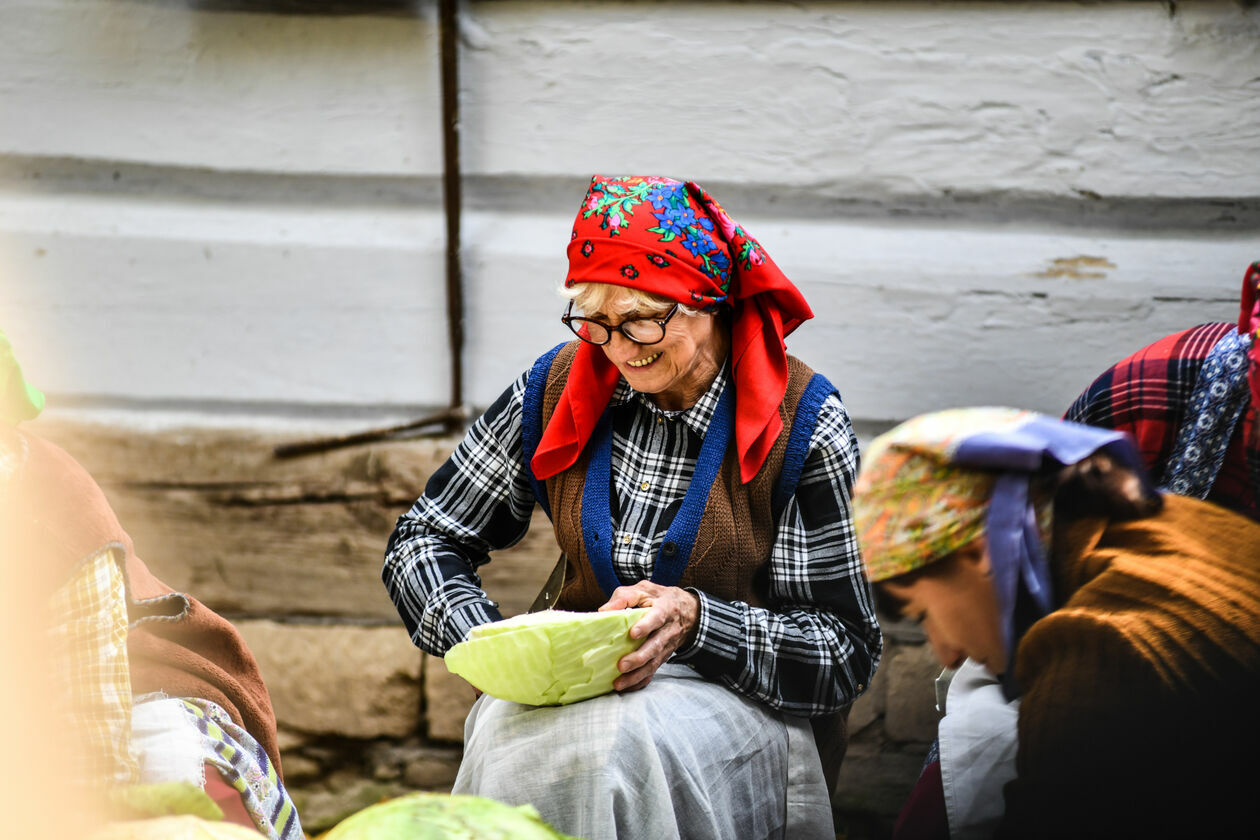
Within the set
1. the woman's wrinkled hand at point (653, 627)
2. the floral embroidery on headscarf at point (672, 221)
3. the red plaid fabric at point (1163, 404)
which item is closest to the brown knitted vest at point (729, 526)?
the woman's wrinkled hand at point (653, 627)

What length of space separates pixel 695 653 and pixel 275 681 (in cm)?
168

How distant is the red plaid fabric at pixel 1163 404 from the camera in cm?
177

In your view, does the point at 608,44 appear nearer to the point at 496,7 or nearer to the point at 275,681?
the point at 496,7

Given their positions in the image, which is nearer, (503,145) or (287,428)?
(503,145)

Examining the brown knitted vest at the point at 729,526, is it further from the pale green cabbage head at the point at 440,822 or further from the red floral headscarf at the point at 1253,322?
the pale green cabbage head at the point at 440,822

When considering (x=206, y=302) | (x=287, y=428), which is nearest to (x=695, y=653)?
(x=287, y=428)

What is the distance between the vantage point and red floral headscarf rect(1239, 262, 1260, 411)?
164 cm

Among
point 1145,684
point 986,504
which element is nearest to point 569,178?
point 986,504

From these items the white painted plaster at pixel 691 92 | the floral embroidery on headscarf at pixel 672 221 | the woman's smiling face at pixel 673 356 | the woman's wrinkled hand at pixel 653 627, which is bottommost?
the woman's wrinkled hand at pixel 653 627

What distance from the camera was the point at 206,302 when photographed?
2.82 meters

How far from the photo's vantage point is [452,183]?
271 centimetres

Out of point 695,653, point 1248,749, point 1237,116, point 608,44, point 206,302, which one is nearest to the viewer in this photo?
point 1248,749

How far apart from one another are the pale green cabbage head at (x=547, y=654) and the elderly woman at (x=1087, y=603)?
543mm

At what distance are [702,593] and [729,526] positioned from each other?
0.13m
